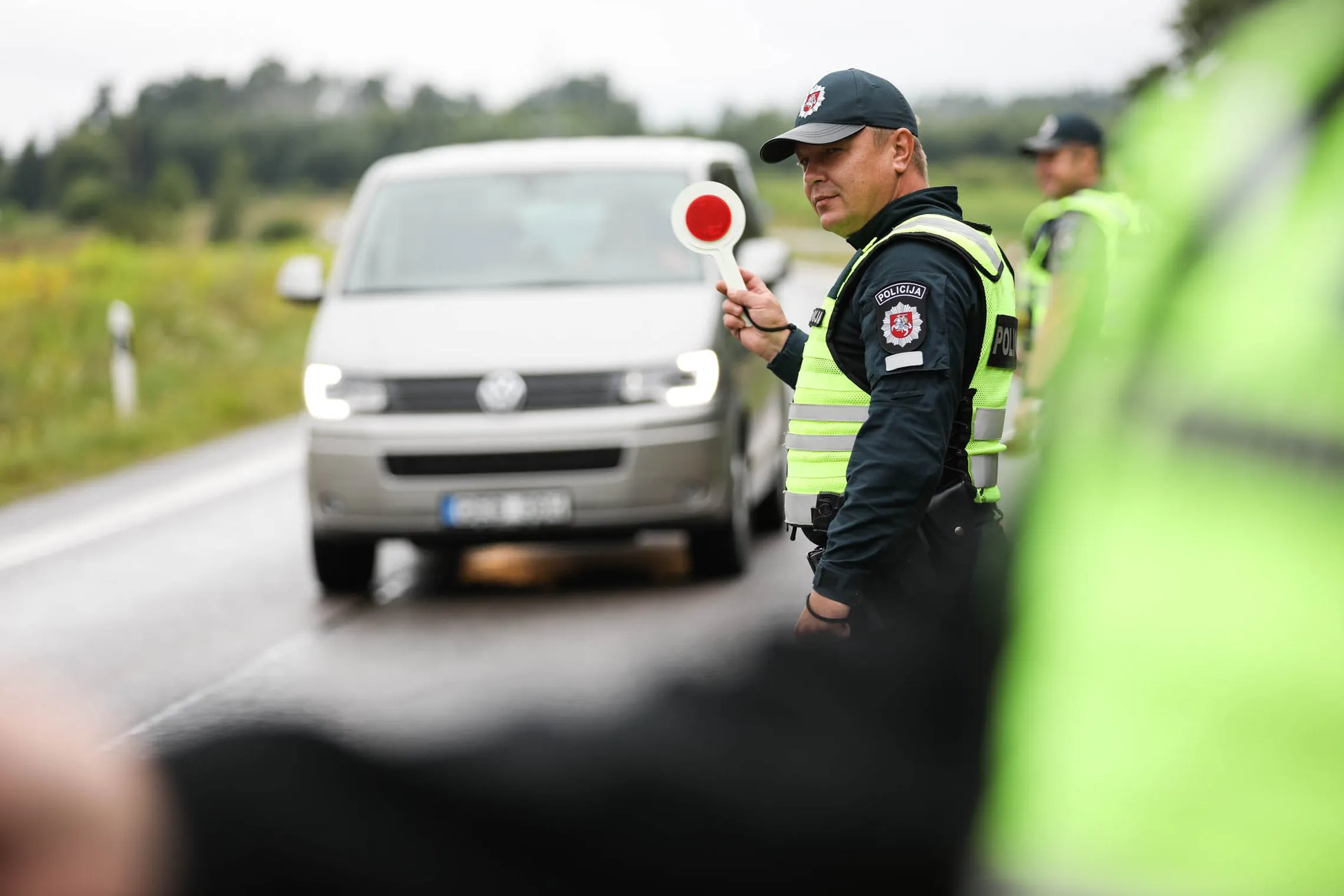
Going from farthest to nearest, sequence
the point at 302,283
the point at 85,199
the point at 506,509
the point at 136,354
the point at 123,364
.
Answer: the point at 85,199
the point at 136,354
the point at 123,364
the point at 302,283
the point at 506,509

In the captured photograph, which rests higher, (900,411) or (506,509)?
(900,411)

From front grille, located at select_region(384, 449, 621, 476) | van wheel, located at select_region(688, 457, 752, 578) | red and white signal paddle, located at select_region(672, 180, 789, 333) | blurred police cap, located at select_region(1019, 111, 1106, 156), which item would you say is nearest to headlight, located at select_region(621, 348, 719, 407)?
front grille, located at select_region(384, 449, 621, 476)

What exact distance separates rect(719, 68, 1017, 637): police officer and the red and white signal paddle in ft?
0.35

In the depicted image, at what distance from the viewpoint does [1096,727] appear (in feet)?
2.55

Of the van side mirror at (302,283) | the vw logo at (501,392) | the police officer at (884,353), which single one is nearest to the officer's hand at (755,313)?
the police officer at (884,353)

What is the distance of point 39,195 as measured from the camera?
1706 inches

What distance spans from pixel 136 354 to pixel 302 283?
1325 centimetres

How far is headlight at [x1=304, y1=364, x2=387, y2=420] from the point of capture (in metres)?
7.02

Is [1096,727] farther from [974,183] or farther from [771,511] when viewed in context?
[771,511]

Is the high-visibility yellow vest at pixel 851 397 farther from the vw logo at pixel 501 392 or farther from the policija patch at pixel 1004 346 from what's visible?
the vw logo at pixel 501 392

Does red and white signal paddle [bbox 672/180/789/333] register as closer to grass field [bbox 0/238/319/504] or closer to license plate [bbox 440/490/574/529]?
license plate [bbox 440/490/574/529]

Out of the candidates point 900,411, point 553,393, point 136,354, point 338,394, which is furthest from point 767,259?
point 136,354

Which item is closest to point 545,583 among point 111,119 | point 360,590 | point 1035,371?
point 360,590

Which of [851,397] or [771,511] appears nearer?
[851,397]
